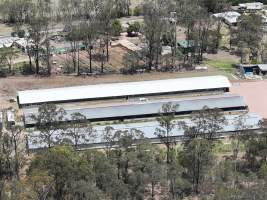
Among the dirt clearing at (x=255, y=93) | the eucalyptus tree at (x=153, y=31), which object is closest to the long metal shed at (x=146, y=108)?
the dirt clearing at (x=255, y=93)

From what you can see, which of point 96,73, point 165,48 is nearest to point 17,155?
point 96,73

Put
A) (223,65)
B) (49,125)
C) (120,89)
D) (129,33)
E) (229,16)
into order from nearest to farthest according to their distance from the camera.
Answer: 1. (49,125)
2. (120,89)
3. (223,65)
4. (129,33)
5. (229,16)

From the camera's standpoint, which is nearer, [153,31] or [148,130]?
[148,130]

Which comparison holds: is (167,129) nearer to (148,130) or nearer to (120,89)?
(148,130)

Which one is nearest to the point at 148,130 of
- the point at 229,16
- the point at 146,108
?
the point at 146,108

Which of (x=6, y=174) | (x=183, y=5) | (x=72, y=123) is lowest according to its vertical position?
(x=6, y=174)

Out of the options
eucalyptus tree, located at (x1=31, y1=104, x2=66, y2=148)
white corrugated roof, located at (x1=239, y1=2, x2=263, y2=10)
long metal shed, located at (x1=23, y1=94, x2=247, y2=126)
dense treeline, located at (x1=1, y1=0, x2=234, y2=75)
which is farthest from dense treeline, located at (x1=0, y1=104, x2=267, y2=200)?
white corrugated roof, located at (x1=239, y1=2, x2=263, y2=10)

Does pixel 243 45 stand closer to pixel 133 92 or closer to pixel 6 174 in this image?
pixel 133 92
